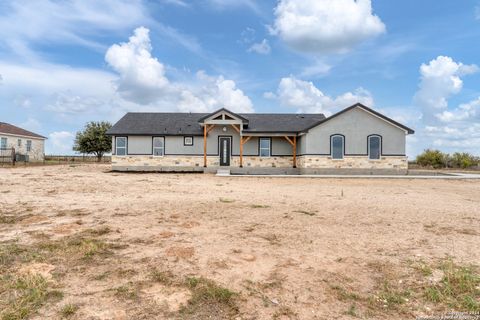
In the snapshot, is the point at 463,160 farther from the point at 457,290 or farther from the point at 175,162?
the point at 457,290

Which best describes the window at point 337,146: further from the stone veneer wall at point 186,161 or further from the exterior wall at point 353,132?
the stone veneer wall at point 186,161

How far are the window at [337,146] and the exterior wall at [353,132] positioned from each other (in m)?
0.28

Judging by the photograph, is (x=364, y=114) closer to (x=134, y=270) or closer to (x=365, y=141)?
(x=365, y=141)

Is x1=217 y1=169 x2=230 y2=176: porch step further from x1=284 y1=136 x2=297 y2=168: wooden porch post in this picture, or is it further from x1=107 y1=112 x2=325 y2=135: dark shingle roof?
x1=284 y1=136 x2=297 y2=168: wooden porch post

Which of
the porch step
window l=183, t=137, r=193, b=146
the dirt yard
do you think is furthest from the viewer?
window l=183, t=137, r=193, b=146

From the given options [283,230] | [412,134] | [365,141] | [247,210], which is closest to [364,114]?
[365,141]

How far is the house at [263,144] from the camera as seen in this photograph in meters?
24.2

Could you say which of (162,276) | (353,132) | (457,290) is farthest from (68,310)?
(353,132)

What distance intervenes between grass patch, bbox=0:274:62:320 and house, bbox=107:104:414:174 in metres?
21.3

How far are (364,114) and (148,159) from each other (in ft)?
52.8

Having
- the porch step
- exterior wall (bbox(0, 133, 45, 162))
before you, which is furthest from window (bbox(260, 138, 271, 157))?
exterior wall (bbox(0, 133, 45, 162))

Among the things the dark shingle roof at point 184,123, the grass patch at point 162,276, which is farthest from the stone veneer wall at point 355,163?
the grass patch at point 162,276

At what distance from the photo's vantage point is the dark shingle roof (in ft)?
86.4

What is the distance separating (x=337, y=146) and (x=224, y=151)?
838 centimetres
